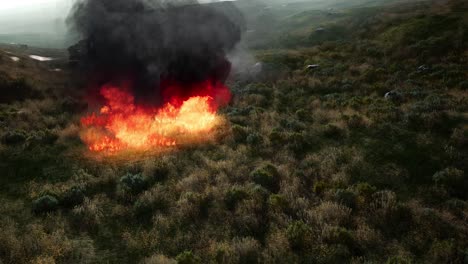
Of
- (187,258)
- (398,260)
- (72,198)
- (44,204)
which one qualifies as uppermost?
(398,260)

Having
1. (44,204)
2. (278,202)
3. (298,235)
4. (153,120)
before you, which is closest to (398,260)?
(298,235)

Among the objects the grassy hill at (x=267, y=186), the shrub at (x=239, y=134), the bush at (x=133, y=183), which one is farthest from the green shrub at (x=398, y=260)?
the shrub at (x=239, y=134)

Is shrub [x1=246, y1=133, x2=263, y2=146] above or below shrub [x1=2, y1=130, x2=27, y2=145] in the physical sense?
below

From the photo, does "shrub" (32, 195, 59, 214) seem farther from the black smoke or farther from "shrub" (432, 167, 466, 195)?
the black smoke

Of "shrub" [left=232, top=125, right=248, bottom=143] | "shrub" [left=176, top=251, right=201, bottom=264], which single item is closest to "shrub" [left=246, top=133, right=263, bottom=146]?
"shrub" [left=232, top=125, right=248, bottom=143]

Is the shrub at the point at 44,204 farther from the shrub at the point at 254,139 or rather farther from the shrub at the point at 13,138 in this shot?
the shrub at the point at 254,139

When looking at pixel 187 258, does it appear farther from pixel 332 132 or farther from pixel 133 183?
pixel 332 132

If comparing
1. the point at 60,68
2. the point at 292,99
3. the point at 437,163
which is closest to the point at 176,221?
the point at 437,163
